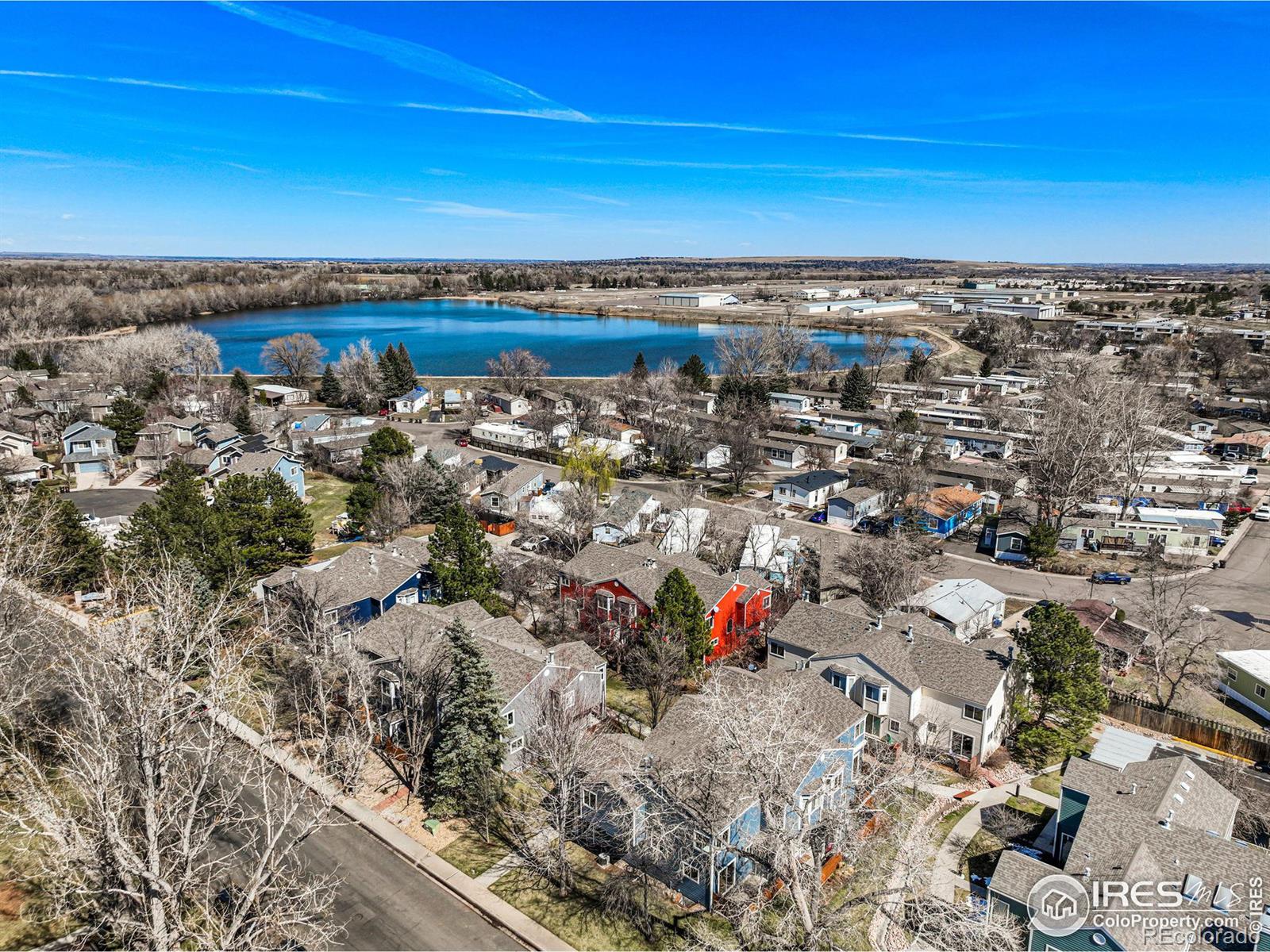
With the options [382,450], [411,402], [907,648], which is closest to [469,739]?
[907,648]

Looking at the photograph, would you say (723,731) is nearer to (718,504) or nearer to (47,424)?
(718,504)

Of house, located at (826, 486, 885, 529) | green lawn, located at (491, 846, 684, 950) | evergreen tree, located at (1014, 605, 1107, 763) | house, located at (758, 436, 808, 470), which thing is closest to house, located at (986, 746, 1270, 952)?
evergreen tree, located at (1014, 605, 1107, 763)

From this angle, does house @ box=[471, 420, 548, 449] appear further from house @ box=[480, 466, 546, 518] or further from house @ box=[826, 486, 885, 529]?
house @ box=[826, 486, 885, 529]

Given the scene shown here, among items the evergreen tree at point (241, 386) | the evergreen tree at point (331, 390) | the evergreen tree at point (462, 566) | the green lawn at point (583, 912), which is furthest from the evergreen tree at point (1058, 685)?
the evergreen tree at point (331, 390)

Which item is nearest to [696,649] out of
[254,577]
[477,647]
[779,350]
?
[477,647]

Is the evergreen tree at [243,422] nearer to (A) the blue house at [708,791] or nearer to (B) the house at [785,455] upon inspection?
(B) the house at [785,455]

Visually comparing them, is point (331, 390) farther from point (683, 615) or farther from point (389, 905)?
point (389, 905)
